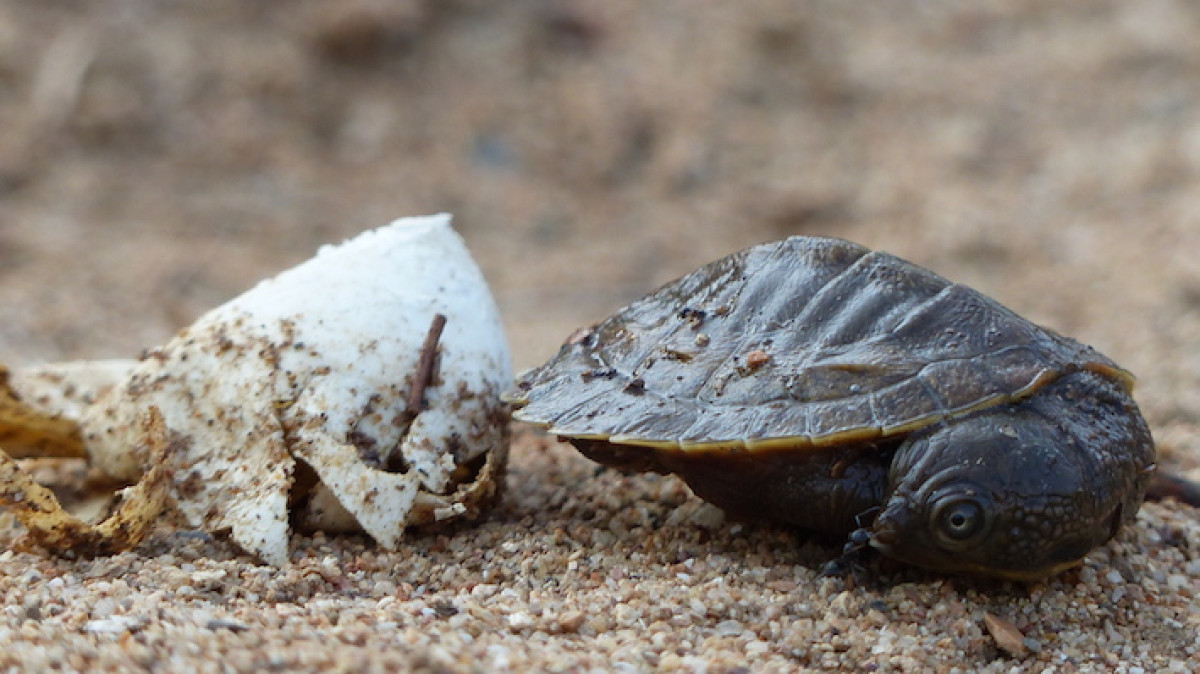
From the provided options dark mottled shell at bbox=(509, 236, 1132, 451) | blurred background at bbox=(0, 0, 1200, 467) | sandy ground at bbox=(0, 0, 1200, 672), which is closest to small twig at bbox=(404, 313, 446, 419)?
dark mottled shell at bbox=(509, 236, 1132, 451)

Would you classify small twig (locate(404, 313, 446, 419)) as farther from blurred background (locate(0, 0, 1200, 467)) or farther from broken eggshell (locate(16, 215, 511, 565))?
blurred background (locate(0, 0, 1200, 467))

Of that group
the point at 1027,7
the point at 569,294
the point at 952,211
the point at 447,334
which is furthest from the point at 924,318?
the point at 1027,7

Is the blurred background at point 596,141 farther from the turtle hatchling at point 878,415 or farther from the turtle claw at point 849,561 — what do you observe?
the turtle claw at point 849,561

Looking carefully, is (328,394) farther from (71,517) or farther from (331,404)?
(71,517)

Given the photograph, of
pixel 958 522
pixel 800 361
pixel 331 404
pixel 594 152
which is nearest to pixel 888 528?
pixel 958 522

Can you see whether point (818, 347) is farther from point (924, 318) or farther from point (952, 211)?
point (952, 211)

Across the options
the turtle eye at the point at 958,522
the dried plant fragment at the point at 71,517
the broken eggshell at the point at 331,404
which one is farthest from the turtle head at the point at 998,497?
the dried plant fragment at the point at 71,517

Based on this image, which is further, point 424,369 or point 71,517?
point 424,369
